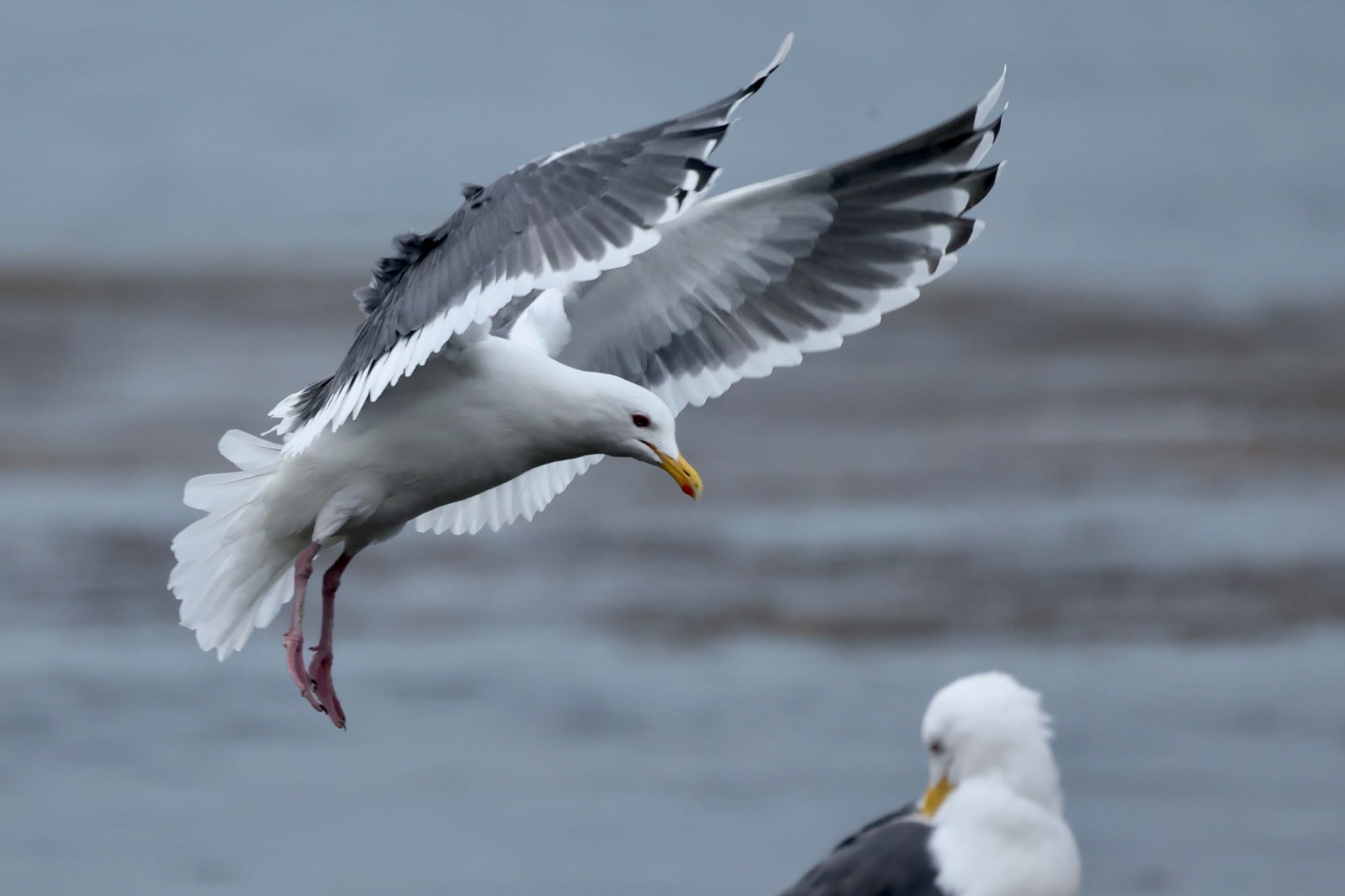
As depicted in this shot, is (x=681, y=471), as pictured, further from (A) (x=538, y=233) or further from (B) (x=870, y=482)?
(B) (x=870, y=482)

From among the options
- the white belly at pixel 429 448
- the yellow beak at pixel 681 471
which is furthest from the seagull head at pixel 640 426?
the white belly at pixel 429 448

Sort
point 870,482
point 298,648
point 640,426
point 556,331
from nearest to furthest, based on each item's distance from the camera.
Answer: point 640,426
point 298,648
point 556,331
point 870,482

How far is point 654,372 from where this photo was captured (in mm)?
7023

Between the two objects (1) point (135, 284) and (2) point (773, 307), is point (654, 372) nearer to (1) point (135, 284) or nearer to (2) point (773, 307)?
(2) point (773, 307)

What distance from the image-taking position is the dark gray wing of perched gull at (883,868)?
5551 millimetres

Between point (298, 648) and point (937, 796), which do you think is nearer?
point (937, 796)

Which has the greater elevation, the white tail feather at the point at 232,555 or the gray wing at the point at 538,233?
the gray wing at the point at 538,233

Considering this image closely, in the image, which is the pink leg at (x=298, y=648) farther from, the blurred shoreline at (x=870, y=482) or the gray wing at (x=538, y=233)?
the blurred shoreline at (x=870, y=482)

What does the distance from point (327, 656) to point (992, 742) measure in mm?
1997

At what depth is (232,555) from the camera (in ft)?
22.0

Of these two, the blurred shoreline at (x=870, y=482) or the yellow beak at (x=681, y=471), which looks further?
the blurred shoreline at (x=870, y=482)

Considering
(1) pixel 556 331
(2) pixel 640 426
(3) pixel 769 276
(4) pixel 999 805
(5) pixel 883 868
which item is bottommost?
(5) pixel 883 868

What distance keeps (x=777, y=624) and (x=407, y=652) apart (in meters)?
1.84

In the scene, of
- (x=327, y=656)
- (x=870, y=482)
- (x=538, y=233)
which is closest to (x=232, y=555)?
(x=327, y=656)
